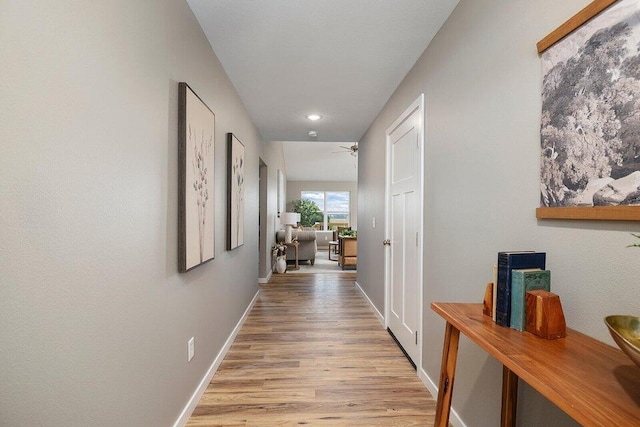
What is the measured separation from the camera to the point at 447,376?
3.72ft

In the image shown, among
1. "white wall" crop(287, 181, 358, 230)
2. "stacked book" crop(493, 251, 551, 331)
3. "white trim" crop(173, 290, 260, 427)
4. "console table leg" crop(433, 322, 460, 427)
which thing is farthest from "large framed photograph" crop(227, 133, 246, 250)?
"white wall" crop(287, 181, 358, 230)

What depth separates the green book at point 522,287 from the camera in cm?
97

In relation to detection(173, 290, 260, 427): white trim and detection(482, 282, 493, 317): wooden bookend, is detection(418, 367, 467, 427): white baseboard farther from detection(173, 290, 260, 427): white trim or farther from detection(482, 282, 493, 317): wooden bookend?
detection(173, 290, 260, 427): white trim

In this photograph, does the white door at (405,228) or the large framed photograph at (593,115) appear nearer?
the large framed photograph at (593,115)

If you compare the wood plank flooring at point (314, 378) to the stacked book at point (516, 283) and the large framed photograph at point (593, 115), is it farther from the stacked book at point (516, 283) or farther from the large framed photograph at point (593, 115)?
the large framed photograph at point (593, 115)

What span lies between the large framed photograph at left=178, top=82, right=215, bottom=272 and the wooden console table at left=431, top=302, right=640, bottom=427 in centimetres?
129

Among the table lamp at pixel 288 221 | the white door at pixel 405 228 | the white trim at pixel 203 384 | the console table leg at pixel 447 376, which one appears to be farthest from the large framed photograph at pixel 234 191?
the table lamp at pixel 288 221

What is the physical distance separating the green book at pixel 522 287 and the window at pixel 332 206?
10565 millimetres

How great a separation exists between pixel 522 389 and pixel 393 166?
7.31 ft

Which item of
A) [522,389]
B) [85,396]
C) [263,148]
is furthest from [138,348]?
[263,148]

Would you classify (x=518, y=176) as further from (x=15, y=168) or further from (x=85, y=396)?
(x=85, y=396)

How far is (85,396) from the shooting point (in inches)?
37.2

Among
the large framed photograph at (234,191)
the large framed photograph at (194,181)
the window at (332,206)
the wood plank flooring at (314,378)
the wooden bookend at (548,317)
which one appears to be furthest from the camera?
the window at (332,206)

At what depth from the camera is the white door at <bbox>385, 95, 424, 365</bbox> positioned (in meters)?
2.31
